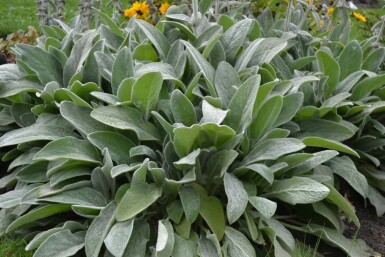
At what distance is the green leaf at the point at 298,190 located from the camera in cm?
278

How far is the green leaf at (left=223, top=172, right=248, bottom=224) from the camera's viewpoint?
2.70m

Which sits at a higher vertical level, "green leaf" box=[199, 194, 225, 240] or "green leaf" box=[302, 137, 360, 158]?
"green leaf" box=[302, 137, 360, 158]

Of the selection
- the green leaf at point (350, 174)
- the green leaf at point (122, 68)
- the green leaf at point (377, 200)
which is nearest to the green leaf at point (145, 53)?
the green leaf at point (122, 68)

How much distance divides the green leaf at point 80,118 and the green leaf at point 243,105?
2.22 ft

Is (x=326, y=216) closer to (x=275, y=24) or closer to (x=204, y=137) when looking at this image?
(x=204, y=137)

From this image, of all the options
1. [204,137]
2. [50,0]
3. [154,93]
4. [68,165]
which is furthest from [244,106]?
[50,0]

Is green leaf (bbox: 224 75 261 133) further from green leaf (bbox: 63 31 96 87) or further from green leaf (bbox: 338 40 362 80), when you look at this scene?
green leaf (bbox: 338 40 362 80)

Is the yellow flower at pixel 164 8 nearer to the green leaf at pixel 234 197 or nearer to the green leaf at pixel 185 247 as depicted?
the green leaf at pixel 234 197

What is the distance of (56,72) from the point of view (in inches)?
146

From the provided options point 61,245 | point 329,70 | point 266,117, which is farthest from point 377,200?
point 61,245

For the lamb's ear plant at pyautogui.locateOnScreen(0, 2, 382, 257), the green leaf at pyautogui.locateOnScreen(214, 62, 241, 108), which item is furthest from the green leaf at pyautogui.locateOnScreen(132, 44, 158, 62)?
the green leaf at pyautogui.locateOnScreen(214, 62, 241, 108)

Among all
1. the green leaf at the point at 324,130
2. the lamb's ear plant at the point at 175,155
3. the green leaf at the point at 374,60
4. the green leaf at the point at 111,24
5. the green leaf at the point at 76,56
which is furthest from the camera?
the green leaf at the point at 111,24

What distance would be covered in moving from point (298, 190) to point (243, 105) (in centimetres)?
52

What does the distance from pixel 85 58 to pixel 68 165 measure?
780 mm
